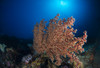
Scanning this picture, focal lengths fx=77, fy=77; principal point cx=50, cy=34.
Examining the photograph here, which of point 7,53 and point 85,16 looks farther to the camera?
point 85,16

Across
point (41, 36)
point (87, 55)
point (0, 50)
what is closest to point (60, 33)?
point (41, 36)

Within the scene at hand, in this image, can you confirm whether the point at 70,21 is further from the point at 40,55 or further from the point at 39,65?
the point at 39,65

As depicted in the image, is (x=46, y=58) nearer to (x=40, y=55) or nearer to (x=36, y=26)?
(x=40, y=55)

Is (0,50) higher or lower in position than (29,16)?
lower

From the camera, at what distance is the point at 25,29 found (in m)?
78.3

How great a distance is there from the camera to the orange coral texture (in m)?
3.66

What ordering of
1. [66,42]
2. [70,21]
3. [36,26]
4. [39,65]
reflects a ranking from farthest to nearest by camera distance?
[36,26] → [39,65] → [66,42] → [70,21]

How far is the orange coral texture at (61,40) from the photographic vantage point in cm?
366

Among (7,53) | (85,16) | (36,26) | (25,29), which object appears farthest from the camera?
(25,29)

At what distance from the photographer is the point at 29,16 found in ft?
202

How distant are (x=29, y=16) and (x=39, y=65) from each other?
61.5m

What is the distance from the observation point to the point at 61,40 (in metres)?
3.90

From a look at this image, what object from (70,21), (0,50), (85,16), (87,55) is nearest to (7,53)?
(0,50)

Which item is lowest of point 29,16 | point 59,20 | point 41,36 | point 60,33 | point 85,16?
point 60,33
